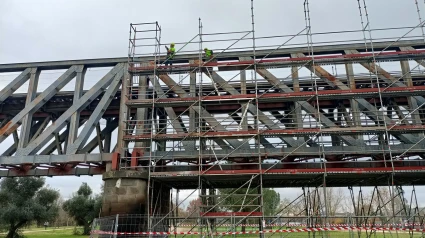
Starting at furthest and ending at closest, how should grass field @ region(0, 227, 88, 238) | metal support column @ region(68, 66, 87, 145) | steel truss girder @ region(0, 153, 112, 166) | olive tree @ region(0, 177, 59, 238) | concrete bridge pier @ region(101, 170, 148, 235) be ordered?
1. grass field @ region(0, 227, 88, 238)
2. olive tree @ region(0, 177, 59, 238)
3. metal support column @ region(68, 66, 87, 145)
4. steel truss girder @ region(0, 153, 112, 166)
5. concrete bridge pier @ region(101, 170, 148, 235)

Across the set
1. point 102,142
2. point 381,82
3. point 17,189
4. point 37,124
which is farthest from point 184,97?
point 17,189

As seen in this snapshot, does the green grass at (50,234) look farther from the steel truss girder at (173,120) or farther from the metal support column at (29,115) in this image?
the steel truss girder at (173,120)

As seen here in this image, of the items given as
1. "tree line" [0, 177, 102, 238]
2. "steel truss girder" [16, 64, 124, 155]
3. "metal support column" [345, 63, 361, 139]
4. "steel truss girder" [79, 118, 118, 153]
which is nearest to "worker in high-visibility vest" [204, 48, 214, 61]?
"steel truss girder" [16, 64, 124, 155]

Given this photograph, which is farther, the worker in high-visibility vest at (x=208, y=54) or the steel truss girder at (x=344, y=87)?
the worker in high-visibility vest at (x=208, y=54)

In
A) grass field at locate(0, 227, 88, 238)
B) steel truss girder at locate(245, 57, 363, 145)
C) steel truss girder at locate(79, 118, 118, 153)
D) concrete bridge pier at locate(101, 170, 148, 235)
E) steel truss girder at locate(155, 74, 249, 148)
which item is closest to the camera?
concrete bridge pier at locate(101, 170, 148, 235)

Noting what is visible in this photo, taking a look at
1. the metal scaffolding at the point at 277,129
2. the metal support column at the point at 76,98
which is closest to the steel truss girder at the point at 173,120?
the metal scaffolding at the point at 277,129

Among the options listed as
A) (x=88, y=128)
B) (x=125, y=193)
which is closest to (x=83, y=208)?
(x=88, y=128)

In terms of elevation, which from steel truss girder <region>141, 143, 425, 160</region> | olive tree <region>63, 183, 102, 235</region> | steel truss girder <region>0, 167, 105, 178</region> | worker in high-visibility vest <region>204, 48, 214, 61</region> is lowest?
olive tree <region>63, 183, 102, 235</region>

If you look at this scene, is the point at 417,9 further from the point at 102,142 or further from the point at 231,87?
the point at 102,142

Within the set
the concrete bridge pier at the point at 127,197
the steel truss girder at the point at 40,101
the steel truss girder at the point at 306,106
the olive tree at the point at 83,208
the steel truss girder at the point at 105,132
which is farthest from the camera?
the olive tree at the point at 83,208

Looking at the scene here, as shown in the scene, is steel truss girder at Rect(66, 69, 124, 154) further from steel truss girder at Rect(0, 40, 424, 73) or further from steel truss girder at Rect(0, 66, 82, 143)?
steel truss girder at Rect(0, 66, 82, 143)

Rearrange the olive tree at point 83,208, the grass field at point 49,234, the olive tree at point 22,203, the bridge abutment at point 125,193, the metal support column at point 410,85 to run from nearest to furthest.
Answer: the bridge abutment at point 125,193
the metal support column at point 410,85
the olive tree at point 22,203
the grass field at point 49,234
the olive tree at point 83,208

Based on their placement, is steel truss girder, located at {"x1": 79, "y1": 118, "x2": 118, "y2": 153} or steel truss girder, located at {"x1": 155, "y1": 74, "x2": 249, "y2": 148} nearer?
steel truss girder, located at {"x1": 155, "y1": 74, "x2": 249, "y2": 148}

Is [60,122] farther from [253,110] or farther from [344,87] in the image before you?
[344,87]
